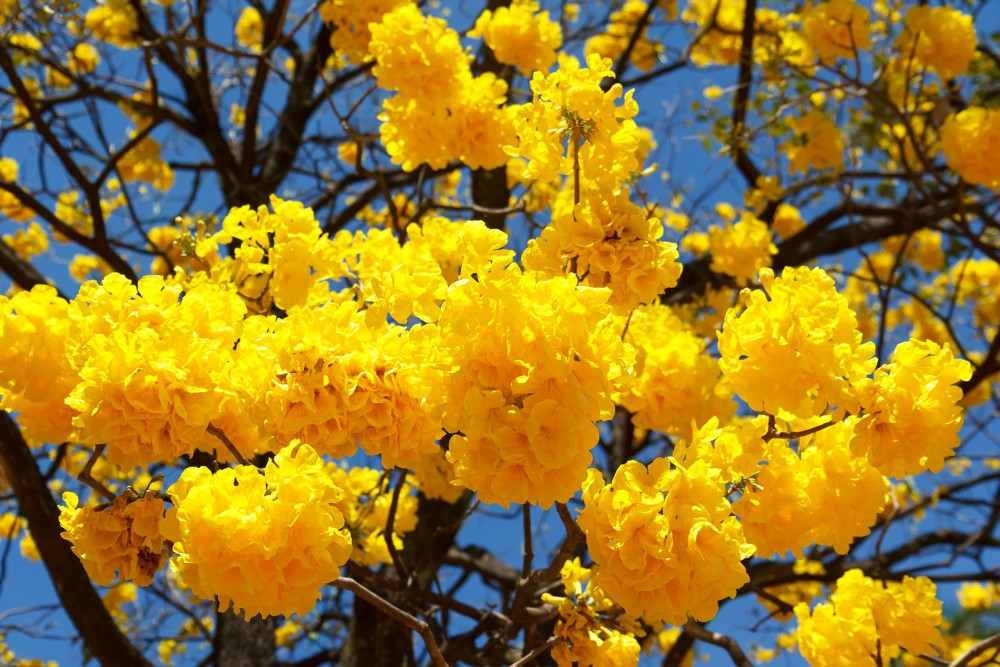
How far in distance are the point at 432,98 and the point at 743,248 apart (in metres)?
1.71

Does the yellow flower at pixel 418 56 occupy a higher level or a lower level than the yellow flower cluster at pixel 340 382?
higher

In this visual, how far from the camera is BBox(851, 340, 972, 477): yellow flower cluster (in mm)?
1616

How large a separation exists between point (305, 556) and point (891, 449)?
3.89 feet

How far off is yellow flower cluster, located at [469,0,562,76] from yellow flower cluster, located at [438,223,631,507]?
2152mm

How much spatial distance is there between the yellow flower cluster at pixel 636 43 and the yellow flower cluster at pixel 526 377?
17.5 ft

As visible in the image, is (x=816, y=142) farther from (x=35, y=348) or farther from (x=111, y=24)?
(x=111, y=24)

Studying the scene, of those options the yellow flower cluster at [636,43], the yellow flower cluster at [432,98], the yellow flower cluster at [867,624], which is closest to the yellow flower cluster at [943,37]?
the yellow flower cluster at [636,43]

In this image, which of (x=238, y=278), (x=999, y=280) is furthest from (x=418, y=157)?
(x=999, y=280)

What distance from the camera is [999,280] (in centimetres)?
716

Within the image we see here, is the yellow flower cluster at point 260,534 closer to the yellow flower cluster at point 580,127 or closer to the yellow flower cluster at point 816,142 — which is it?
the yellow flower cluster at point 580,127

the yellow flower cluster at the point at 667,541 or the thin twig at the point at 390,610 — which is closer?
the yellow flower cluster at the point at 667,541

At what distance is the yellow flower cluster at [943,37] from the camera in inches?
158

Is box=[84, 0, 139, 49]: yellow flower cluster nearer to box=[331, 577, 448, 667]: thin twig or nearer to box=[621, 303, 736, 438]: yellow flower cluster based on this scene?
box=[621, 303, 736, 438]: yellow flower cluster

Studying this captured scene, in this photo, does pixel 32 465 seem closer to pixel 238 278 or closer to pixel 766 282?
pixel 238 278
